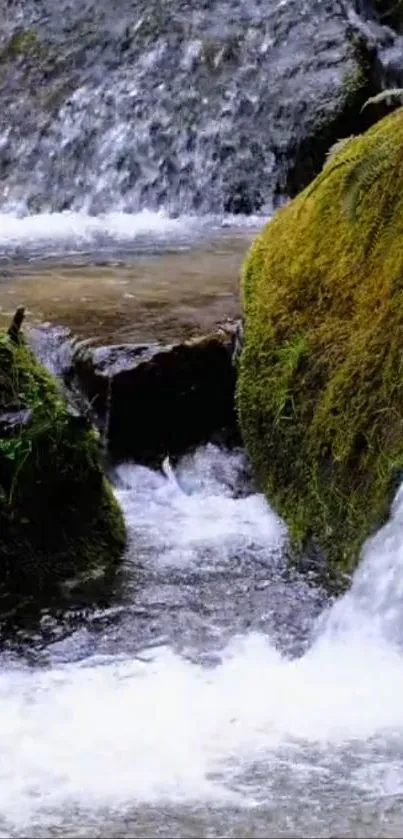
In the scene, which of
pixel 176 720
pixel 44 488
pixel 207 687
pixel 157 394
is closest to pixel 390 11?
pixel 157 394

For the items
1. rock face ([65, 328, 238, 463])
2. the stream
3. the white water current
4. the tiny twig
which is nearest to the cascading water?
rock face ([65, 328, 238, 463])

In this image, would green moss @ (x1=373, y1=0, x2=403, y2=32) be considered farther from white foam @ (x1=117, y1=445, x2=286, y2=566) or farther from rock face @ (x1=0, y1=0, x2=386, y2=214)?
white foam @ (x1=117, y1=445, x2=286, y2=566)

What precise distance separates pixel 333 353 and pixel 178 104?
795 centimetres

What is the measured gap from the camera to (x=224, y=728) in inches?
143

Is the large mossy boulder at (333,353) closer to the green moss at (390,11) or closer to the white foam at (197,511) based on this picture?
the white foam at (197,511)

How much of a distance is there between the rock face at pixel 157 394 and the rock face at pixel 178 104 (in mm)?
5640

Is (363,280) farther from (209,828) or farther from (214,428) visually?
(209,828)

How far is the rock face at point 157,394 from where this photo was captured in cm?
578

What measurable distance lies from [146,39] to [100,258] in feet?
17.3

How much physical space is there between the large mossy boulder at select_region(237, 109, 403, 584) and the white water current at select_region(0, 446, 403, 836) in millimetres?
240

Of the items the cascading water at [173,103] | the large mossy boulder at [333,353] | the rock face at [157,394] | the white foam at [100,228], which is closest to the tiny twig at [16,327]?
the rock face at [157,394]

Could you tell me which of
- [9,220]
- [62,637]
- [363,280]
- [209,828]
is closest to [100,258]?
[9,220]

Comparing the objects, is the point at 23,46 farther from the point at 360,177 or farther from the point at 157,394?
the point at 360,177

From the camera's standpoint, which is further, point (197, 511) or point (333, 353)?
point (197, 511)
